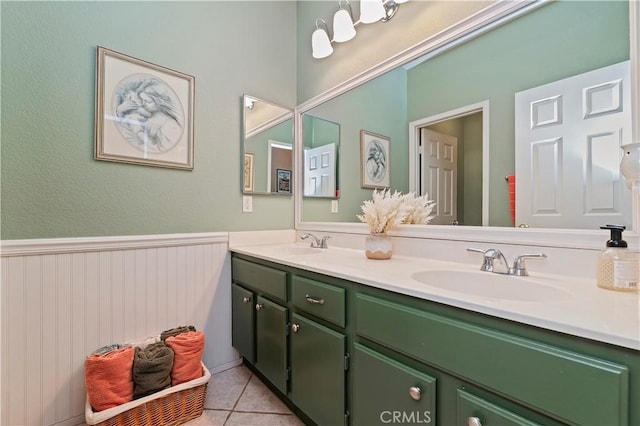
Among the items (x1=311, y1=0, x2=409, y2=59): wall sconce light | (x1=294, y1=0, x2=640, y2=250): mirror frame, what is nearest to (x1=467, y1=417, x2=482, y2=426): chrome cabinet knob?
(x1=294, y1=0, x2=640, y2=250): mirror frame

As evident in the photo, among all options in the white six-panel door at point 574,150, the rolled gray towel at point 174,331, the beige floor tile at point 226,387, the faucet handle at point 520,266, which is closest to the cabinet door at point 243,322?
the beige floor tile at point 226,387

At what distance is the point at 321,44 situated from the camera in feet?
6.28

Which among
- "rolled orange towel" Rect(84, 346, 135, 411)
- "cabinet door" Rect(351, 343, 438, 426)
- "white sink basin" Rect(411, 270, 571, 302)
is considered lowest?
"rolled orange towel" Rect(84, 346, 135, 411)

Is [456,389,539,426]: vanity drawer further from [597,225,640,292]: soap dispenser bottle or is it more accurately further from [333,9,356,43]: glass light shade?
→ [333,9,356,43]: glass light shade

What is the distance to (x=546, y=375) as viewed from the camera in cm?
60

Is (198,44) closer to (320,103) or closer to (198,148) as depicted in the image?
(198,148)

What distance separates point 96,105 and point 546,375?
80.1 inches

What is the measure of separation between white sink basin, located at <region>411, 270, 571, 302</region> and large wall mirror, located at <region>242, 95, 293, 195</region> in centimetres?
134

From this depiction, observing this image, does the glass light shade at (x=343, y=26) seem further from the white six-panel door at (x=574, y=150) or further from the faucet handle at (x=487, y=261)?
the faucet handle at (x=487, y=261)

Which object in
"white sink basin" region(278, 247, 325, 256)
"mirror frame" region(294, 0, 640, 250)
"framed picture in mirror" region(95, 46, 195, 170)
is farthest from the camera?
"white sink basin" region(278, 247, 325, 256)

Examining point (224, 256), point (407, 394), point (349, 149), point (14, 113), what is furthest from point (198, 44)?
point (407, 394)

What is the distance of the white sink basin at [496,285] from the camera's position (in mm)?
898

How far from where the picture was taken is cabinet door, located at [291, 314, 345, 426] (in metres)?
1.09

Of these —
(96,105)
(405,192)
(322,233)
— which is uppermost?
(96,105)
